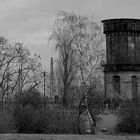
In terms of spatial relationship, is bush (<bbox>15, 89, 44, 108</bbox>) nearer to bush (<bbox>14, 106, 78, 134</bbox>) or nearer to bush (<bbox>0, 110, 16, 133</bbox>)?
bush (<bbox>14, 106, 78, 134</bbox>)

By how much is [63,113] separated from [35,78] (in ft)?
11.2

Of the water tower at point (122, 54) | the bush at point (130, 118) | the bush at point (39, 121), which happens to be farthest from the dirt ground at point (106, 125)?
the water tower at point (122, 54)

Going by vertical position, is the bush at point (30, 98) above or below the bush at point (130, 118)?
above

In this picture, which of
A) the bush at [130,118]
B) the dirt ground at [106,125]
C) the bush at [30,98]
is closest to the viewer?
the bush at [30,98]

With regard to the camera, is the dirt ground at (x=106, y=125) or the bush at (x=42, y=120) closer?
the bush at (x=42, y=120)

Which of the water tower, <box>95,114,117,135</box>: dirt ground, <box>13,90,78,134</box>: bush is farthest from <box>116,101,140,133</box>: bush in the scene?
the water tower

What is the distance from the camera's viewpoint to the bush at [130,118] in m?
24.3

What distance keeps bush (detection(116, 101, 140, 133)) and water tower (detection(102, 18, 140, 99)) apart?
101ft

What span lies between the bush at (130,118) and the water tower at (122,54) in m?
30.7

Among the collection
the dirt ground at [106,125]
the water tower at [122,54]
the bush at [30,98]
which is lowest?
the dirt ground at [106,125]

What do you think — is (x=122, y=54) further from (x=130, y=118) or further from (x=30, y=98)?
(x=30, y=98)

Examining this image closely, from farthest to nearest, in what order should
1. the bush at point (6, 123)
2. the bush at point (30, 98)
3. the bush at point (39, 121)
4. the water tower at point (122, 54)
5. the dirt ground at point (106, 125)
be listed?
the water tower at point (122, 54) → the dirt ground at point (106, 125) → the bush at point (30, 98) → the bush at point (39, 121) → the bush at point (6, 123)

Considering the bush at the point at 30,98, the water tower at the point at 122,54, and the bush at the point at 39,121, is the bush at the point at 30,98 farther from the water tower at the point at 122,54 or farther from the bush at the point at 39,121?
the water tower at the point at 122,54

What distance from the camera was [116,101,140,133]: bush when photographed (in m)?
24.3
